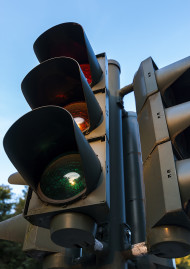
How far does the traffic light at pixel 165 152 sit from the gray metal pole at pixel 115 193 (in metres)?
0.27

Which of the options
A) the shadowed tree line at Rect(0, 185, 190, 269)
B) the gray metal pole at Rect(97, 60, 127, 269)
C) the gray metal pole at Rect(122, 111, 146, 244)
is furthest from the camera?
the shadowed tree line at Rect(0, 185, 190, 269)

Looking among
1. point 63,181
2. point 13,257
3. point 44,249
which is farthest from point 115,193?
point 13,257

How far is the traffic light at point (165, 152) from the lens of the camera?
5.13 ft

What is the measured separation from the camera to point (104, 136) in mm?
1904

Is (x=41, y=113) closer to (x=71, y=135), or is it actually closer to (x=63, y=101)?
(x=71, y=135)

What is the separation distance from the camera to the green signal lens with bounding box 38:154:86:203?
5.32 feet

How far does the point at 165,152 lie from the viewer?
70.7 inches

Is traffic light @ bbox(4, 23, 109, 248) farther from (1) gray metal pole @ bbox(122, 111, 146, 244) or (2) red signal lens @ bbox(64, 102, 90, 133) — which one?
(1) gray metal pole @ bbox(122, 111, 146, 244)

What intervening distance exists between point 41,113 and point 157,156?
760 mm

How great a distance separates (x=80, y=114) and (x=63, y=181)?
686mm

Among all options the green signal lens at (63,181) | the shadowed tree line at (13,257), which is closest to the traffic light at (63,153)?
the green signal lens at (63,181)

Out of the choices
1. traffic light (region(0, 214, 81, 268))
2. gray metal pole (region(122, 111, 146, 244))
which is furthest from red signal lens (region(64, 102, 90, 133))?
traffic light (region(0, 214, 81, 268))

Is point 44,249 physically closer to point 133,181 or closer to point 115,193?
point 115,193

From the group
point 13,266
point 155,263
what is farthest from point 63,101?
point 13,266
